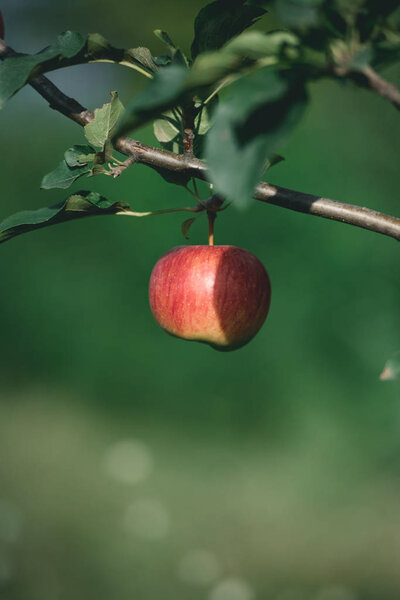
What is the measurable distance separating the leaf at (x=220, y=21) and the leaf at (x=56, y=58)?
9 cm

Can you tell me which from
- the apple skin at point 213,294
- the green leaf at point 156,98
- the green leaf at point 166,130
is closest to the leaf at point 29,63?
the green leaf at point 156,98

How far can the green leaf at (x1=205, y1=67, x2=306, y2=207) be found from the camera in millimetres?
458

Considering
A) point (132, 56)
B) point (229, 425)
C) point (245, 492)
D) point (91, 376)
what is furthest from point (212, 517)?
point (132, 56)

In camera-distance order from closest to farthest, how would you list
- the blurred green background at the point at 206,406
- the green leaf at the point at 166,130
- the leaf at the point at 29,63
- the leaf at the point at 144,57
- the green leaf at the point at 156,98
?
1. the green leaf at the point at 156,98
2. the leaf at the point at 29,63
3. the leaf at the point at 144,57
4. the green leaf at the point at 166,130
5. the blurred green background at the point at 206,406

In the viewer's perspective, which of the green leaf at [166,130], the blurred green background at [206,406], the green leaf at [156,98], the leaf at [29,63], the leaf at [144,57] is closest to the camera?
the green leaf at [156,98]

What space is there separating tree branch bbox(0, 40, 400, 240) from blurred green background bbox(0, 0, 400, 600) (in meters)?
2.45

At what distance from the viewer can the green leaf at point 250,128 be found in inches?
18.0

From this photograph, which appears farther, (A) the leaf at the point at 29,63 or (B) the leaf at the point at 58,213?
(B) the leaf at the point at 58,213

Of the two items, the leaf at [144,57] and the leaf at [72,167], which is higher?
the leaf at [144,57]

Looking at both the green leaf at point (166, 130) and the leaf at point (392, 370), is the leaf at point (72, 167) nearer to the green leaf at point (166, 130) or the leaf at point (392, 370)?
the green leaf at point (166, 130)

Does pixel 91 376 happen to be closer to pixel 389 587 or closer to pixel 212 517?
pixel 212 517

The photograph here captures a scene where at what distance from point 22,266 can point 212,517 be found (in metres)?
1.84

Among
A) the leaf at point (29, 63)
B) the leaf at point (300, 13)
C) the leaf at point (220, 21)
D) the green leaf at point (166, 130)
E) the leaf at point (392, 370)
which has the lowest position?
the leaf at point (392, 370)

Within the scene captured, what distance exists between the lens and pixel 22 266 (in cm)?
379
